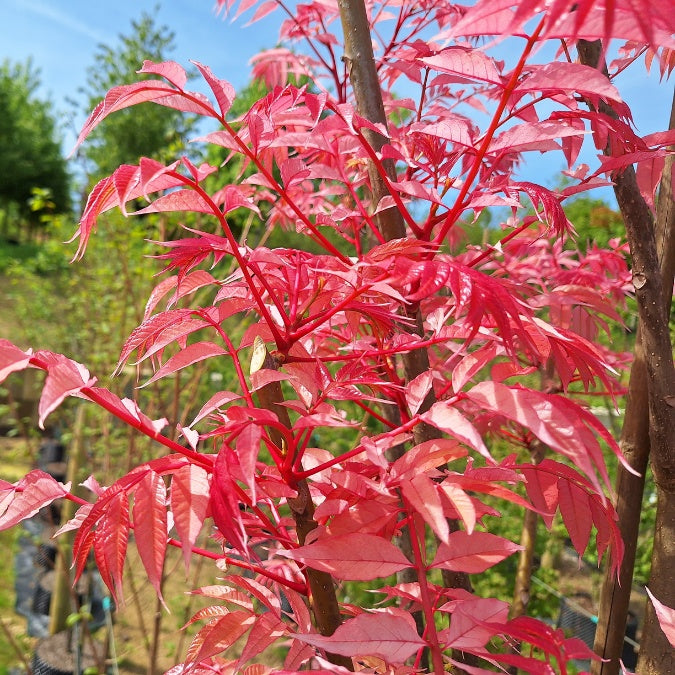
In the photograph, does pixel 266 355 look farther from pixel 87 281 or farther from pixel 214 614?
pixel 87 281

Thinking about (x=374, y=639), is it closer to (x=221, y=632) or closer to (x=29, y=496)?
(x=221, y=632)

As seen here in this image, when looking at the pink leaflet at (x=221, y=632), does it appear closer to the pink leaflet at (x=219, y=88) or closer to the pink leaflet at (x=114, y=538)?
the pink leaflet at (x=114, y=538)

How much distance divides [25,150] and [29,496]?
21.7 meters

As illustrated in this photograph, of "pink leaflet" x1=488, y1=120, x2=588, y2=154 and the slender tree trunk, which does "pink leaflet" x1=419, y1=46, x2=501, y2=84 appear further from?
the slender tree trunk

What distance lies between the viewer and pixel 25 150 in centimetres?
1927

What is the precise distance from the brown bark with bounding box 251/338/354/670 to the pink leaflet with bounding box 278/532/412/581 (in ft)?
0.26

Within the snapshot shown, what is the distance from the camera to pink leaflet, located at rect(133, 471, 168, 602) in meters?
0.37

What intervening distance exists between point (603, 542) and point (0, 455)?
16.0 ft

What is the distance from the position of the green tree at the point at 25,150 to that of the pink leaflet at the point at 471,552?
1918cm

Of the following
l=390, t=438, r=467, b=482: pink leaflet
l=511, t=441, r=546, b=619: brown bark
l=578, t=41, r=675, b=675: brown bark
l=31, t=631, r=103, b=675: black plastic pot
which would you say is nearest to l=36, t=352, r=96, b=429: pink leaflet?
l=390, t=438, r=467, b=482: pink leaflet

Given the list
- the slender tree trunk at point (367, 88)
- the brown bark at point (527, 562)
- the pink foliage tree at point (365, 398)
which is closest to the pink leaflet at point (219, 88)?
the pink foliage tree at point (365, 398)

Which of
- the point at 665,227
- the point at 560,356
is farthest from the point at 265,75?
the point at 560,356

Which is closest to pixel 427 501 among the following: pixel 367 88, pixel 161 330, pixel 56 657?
pixel 161 330

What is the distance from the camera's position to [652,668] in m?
0.61
